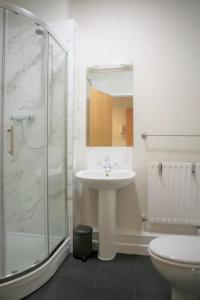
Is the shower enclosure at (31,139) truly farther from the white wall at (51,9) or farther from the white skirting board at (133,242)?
the white skirting board at (133,242)

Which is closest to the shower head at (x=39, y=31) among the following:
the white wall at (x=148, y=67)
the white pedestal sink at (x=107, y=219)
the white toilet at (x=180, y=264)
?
the white wall at (x=148, y=67)

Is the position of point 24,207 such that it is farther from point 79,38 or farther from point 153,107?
point 79,38

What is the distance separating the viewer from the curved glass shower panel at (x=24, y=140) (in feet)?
7.13

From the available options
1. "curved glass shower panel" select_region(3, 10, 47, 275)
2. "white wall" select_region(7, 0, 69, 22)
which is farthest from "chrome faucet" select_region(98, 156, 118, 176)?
"white wall" select_region(7, 0, 69, 22)

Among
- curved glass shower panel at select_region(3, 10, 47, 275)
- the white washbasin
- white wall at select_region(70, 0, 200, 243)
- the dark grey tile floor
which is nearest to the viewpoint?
the dark grey tile floor

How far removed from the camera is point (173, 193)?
2.25m

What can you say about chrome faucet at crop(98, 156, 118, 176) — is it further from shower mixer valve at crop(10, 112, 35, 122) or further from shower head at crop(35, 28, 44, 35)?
shower head at crop(35, 28, 44, 35)

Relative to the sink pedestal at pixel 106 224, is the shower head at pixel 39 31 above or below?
above

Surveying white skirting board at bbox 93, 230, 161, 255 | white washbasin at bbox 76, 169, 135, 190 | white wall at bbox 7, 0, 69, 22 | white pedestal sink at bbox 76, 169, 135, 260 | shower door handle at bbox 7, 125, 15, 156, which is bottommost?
white skirting board at bbox 93, 230, 161, 255

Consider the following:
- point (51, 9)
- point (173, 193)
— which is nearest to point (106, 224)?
point (173, 193)

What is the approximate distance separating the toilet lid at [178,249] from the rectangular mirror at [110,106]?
3.46 ft

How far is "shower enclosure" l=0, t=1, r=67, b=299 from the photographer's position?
6.94 feet

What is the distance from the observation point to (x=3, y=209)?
6.87 feet

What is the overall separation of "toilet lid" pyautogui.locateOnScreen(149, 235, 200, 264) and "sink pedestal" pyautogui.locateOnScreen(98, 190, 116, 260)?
0.67 metres
